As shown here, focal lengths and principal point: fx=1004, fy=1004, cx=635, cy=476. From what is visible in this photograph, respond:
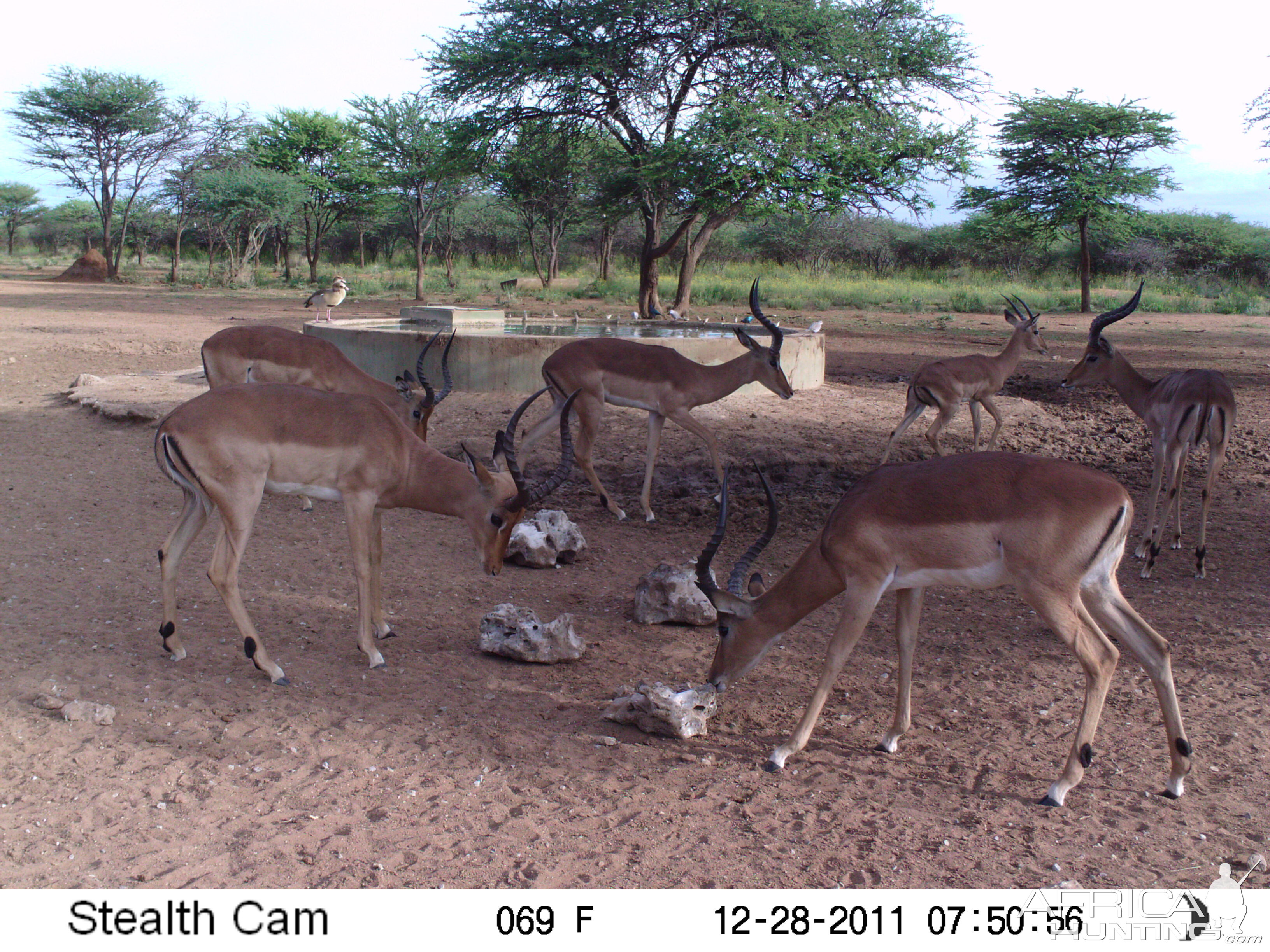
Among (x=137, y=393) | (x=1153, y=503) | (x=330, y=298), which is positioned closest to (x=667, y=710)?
(x=1153, y=503)

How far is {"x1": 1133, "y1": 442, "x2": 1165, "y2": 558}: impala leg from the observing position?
6746 millimetres

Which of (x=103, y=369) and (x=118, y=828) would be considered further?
(x=103, y=369)

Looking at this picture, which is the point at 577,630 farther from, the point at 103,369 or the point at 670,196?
the point at 670,196

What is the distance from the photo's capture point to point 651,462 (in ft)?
25.5

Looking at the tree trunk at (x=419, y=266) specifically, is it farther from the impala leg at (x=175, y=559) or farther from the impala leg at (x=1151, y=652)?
the impala leg at (x=1151, y=652)

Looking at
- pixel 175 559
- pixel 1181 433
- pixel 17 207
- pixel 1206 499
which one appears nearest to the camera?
pixel 175 559

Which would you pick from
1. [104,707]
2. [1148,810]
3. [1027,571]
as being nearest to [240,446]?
[104,707]

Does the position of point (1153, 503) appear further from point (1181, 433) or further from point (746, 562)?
point (746, 562)

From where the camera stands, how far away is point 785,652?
509 cm

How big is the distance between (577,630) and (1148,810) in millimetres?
2802

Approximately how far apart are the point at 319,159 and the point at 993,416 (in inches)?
1341

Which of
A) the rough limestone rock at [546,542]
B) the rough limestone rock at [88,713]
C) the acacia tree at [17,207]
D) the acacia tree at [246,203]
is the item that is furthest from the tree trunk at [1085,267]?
the acacia tree at [17,207]

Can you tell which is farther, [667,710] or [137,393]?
[137,393]
